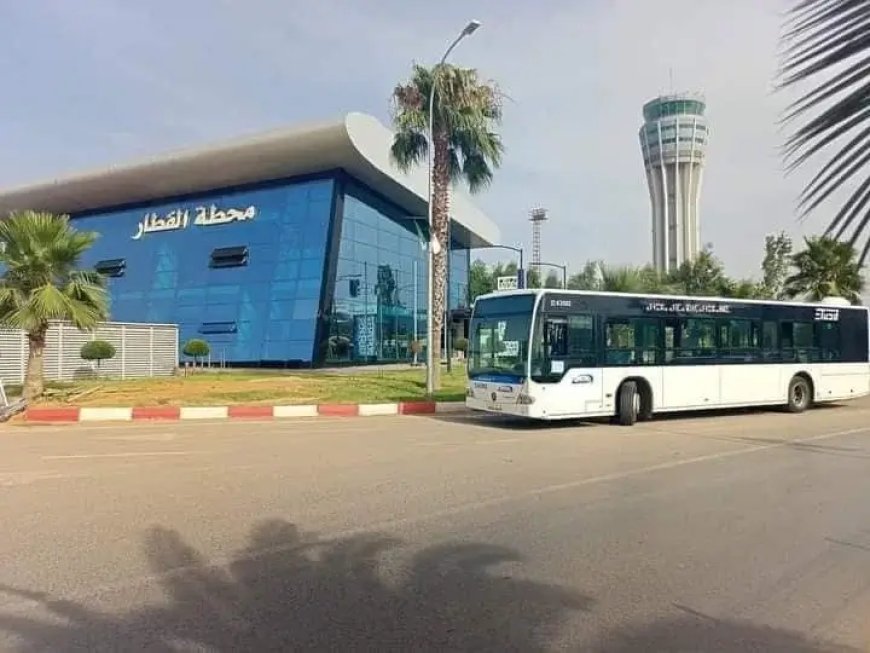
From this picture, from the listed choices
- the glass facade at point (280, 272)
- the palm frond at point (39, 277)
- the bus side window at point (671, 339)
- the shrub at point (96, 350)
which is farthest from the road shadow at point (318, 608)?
the glass facade at point (280, 272)

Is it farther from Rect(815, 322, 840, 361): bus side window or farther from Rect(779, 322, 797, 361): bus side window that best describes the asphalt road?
Rect(815, 322, 840, 361): bus side window

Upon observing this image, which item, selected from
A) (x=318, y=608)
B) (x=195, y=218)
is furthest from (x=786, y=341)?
(x=195, y=218)

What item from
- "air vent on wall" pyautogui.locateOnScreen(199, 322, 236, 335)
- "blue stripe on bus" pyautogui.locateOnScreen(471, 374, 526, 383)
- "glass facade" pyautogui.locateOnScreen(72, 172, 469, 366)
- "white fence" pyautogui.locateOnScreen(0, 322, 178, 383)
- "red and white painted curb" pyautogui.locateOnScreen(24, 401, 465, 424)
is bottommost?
"red and white painted curb" pyautogui.locateOnScreen(24, 401, 465, 424)

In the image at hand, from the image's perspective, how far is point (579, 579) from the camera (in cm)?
548

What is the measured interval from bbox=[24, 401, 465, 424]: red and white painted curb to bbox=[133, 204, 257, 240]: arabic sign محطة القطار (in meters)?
26.8

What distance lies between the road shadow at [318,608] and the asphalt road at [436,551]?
0.8 inches

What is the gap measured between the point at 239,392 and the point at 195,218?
2738cm

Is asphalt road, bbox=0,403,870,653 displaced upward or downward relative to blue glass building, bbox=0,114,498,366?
downward

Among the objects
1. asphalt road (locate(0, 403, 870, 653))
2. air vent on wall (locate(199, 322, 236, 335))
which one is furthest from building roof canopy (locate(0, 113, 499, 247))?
asphalt road (locate(0, 403, 870, 653))

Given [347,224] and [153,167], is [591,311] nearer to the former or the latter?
[347,224]

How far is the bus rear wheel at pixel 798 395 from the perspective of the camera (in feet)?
63.7

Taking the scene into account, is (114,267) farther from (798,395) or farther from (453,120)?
(798,395)

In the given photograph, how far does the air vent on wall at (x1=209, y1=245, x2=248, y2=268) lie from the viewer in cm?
4369

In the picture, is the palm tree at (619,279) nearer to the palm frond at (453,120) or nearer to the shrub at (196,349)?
the palm frond at (453,120)
